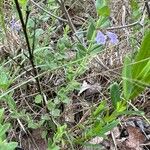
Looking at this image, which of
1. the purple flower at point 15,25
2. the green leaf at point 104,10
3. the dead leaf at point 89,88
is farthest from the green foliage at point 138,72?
the purple flower at point 15,25

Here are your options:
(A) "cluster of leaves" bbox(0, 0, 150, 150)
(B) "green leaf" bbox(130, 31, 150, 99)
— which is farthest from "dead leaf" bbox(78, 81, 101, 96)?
(B) "green leaf" bbox(130, 31, 150, 99)

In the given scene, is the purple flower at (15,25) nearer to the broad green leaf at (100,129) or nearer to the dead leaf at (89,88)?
the dead leaf at (89,88)

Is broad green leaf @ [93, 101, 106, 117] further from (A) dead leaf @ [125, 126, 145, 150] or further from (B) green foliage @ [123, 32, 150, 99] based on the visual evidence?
(A) dead leaf @ [125, 126, 145, 150]

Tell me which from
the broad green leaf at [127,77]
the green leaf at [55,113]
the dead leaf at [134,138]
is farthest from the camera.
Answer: the dead leaf at [134,138]

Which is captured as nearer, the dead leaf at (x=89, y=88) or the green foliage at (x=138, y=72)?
the green foliage at (x=138, y=72)

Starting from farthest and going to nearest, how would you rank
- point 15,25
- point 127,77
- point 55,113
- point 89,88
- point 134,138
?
point 15,25, point 89,88, point 134,138, point 55,113, point 127,77

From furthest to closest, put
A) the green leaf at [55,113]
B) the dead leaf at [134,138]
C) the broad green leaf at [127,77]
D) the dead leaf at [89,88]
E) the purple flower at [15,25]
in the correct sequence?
the purple flower at [15,25] → the dead leaf at [89,88] → the dead leaf at [134,138] → the green leaf at [55,113] → the broad green leaf at [127,77]

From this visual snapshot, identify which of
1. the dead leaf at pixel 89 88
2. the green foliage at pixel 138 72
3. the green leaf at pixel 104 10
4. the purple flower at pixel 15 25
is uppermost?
the green leaf at pixel 104 10

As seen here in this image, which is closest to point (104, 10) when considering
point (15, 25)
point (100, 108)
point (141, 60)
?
point (141, 60)

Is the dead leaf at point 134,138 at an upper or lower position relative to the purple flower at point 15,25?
lower

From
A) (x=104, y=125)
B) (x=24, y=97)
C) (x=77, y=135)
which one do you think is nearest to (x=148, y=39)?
(x=104, y=125)

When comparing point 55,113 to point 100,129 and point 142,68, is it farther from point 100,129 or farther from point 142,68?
point 142,68

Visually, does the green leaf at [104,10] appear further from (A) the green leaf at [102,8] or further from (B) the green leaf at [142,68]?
(B) the green leaf at [142,68]
